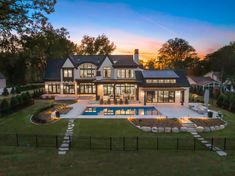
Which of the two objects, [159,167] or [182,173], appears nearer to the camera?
[182,173]

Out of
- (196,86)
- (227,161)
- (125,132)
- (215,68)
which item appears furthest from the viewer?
(215,68)

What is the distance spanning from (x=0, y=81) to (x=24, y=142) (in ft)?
132

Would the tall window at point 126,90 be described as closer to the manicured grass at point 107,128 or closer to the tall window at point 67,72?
the tall window at point 67,72

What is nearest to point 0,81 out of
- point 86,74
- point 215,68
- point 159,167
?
point 86,74

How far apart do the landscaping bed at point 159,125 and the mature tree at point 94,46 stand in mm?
48234

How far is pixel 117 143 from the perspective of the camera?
519 inches

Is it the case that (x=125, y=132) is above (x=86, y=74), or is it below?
below

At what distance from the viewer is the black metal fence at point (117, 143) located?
12.4m

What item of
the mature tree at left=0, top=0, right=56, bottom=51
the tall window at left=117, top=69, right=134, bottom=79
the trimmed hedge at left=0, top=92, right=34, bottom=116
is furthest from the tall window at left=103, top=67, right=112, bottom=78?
the mature tree at left=0, top=0, right=56, bottom=51

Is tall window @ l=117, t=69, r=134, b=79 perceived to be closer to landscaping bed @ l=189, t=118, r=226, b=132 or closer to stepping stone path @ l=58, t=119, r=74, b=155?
landscaping bed @ l=189, t=118, r=226, b=132

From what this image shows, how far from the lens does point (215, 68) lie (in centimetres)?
5519

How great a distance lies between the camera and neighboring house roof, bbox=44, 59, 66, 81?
1350 inches

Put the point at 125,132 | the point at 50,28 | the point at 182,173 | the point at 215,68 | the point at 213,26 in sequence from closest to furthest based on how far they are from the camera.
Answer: the point at 182,173
the point at 50,28
the point at 125,132
the point at 213,26
the point at 215,68

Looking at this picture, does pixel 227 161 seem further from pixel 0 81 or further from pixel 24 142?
pixel 0 81
